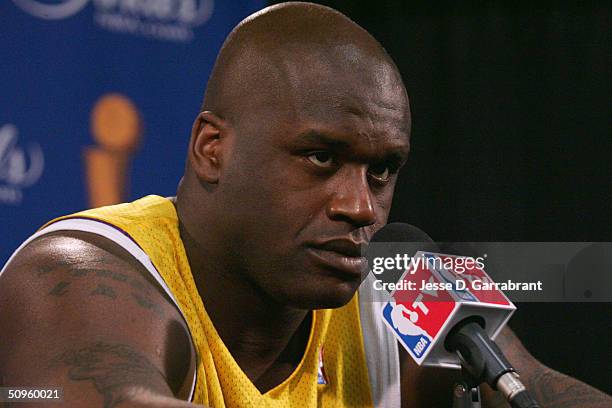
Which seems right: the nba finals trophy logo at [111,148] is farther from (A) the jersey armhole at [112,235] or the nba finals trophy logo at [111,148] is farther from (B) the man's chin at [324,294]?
(B) the man's chin at [324,294]

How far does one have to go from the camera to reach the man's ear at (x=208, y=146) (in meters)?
1.63

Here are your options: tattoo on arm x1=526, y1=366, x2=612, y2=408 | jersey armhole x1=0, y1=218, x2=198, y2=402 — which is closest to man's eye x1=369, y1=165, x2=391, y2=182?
jersey armhole x1=0, y1=218, x2=198, y2=402

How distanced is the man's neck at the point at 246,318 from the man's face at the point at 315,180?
0.08m

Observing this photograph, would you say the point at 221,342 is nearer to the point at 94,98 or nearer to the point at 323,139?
the point at 323,139

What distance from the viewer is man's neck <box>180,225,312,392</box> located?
5.37ft

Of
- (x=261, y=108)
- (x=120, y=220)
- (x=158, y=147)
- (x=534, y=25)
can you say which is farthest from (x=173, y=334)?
(x=534, y=25)

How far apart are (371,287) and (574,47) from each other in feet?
6.03

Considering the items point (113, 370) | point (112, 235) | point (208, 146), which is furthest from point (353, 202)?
point (113, 370)

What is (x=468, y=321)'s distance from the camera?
1.35m

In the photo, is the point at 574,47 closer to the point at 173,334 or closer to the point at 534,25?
the point at 534,25

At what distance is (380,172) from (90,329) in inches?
23.3

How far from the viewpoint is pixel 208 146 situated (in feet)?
5.38

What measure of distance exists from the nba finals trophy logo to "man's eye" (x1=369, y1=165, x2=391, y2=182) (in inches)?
47.2

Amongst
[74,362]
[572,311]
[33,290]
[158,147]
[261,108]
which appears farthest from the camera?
[572,311]
